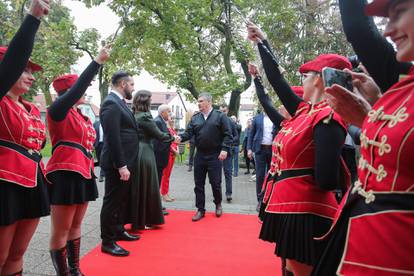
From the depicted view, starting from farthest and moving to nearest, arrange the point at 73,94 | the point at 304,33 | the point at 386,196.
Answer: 1. the point at 304,33
2. the point at 73,94
3. the point at 386,196

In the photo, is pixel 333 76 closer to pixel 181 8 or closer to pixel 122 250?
pixel 122 250

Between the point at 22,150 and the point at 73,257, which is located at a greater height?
the point at 22,150

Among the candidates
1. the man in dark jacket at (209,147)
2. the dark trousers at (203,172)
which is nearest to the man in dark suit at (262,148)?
the man in dark jacket at (209,147)

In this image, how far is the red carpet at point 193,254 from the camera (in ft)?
11.7

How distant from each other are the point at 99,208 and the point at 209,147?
2198 mm

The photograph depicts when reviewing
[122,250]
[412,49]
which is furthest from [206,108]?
[412,49]

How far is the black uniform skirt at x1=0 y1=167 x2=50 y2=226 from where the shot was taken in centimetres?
213

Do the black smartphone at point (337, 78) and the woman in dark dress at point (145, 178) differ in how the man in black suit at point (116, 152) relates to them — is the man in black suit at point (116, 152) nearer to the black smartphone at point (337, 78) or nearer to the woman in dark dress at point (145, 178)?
the woman in dark dress at point (145, 178)

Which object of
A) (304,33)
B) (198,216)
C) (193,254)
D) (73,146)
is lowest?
(193,254)

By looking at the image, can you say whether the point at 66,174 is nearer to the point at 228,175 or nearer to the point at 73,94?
the point at 73,94

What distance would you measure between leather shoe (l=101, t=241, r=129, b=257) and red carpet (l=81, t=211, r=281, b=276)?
0.06m

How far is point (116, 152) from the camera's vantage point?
12.4ft

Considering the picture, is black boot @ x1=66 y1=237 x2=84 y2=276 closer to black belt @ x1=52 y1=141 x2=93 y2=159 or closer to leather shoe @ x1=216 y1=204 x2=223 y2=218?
black belt @ x1=52 y1=141 x2=93 y2=159

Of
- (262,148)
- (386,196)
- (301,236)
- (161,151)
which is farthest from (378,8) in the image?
(262,148)
